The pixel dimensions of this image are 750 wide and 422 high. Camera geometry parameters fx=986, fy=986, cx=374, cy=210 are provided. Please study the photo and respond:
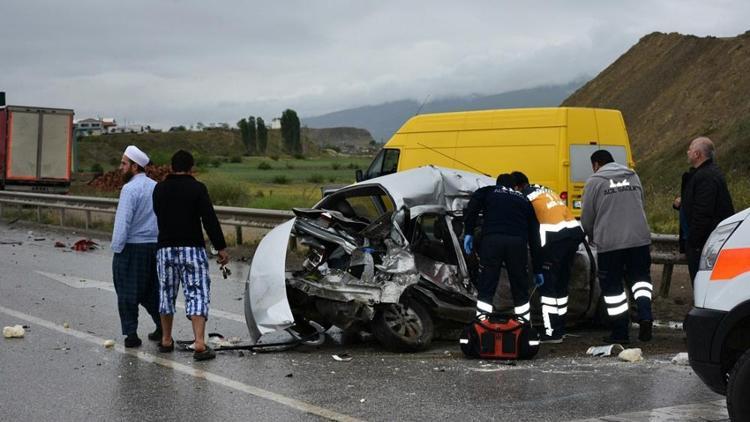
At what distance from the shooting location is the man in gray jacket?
9.00m

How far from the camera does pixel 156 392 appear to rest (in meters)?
7.03

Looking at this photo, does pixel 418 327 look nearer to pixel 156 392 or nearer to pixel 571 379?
pixel 571 379

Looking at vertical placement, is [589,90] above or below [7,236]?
above

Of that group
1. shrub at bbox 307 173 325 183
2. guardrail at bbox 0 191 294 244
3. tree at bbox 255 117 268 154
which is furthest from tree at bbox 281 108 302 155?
guardrail at bbox 0 191 294 244

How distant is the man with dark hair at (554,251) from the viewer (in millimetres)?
8953

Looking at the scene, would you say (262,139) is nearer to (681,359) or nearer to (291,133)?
(291,133)

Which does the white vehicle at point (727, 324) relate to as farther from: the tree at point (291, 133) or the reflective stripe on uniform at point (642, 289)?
the tree at point (291, 133)

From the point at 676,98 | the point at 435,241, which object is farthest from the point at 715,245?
the point at 676,98

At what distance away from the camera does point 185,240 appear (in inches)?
332

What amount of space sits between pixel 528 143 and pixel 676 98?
29.8 metres

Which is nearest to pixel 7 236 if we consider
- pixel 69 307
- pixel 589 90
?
pixel 69 307

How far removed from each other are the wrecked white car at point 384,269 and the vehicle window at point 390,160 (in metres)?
9.19

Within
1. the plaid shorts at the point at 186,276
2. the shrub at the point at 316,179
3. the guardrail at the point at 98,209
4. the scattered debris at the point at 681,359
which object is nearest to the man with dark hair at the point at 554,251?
the scattered debris at the point at 681,359

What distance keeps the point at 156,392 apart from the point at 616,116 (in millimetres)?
11707
